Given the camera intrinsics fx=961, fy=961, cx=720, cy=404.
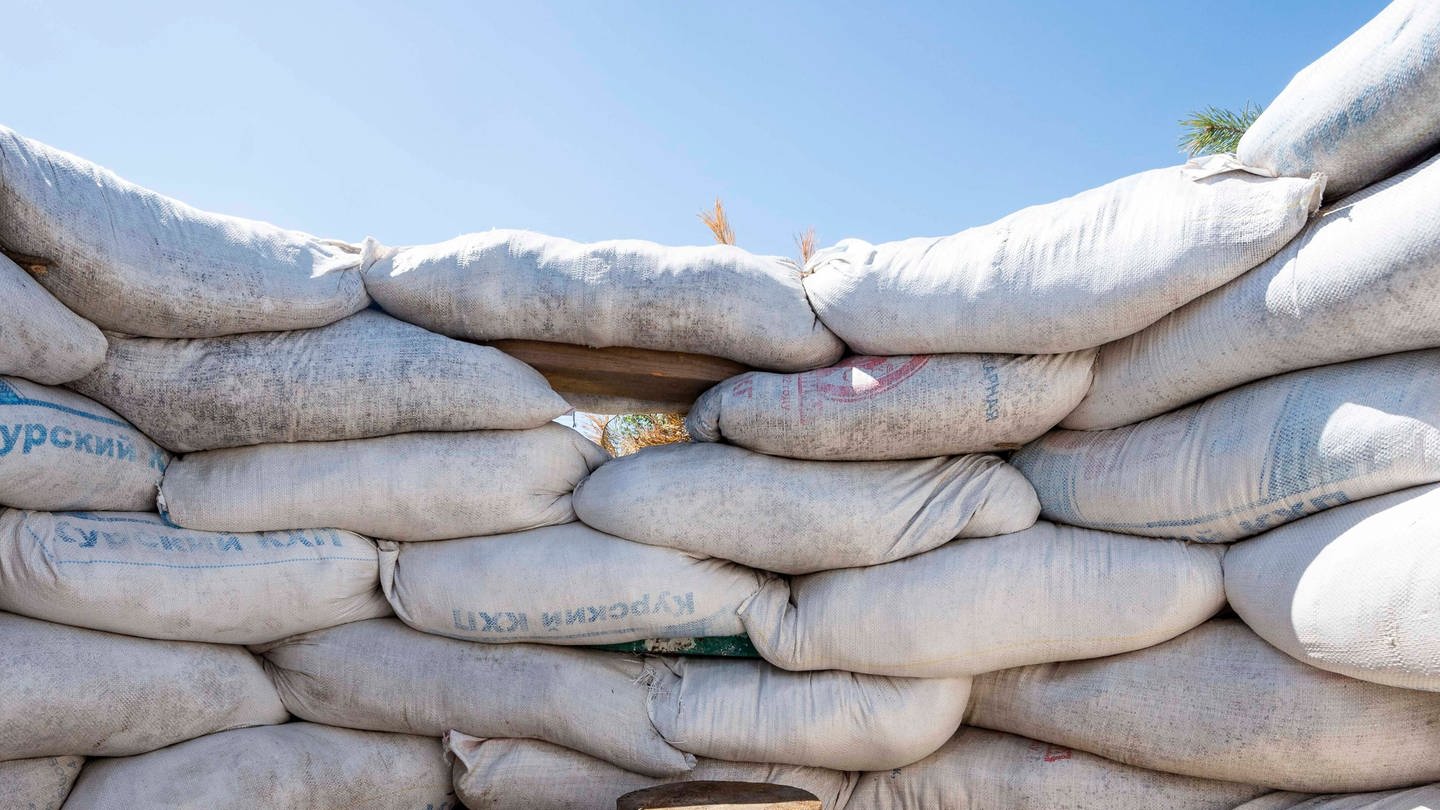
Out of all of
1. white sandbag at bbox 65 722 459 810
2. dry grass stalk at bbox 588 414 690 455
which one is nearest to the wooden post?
white sandbag at bbox 65 722 459 810

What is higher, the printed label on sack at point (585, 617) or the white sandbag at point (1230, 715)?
the printed label on sack at point (585, 617)

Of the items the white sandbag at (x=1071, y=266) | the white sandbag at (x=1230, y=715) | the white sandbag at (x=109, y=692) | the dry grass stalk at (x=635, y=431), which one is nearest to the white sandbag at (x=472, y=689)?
the white sandbag at (x=109, y=692)

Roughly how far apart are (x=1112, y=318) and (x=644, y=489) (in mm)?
818

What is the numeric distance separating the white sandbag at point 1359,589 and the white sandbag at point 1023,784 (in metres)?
0.29

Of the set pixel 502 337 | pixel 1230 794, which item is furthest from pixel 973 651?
pixel 502 337

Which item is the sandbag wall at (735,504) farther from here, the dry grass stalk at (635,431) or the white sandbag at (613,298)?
the dry grass stalk at (635,431)

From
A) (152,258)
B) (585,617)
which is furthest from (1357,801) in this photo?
(152,258)

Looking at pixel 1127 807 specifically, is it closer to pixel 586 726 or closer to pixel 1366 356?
pixel 1366 356

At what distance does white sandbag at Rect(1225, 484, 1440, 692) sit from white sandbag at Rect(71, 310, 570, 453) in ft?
4.02

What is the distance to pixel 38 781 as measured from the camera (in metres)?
1.50

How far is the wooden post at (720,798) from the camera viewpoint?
4.47 feet

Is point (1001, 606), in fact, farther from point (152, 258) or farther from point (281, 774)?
point (152, 258)

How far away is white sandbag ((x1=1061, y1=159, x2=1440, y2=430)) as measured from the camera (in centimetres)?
128

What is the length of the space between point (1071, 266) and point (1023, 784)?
84 cm
